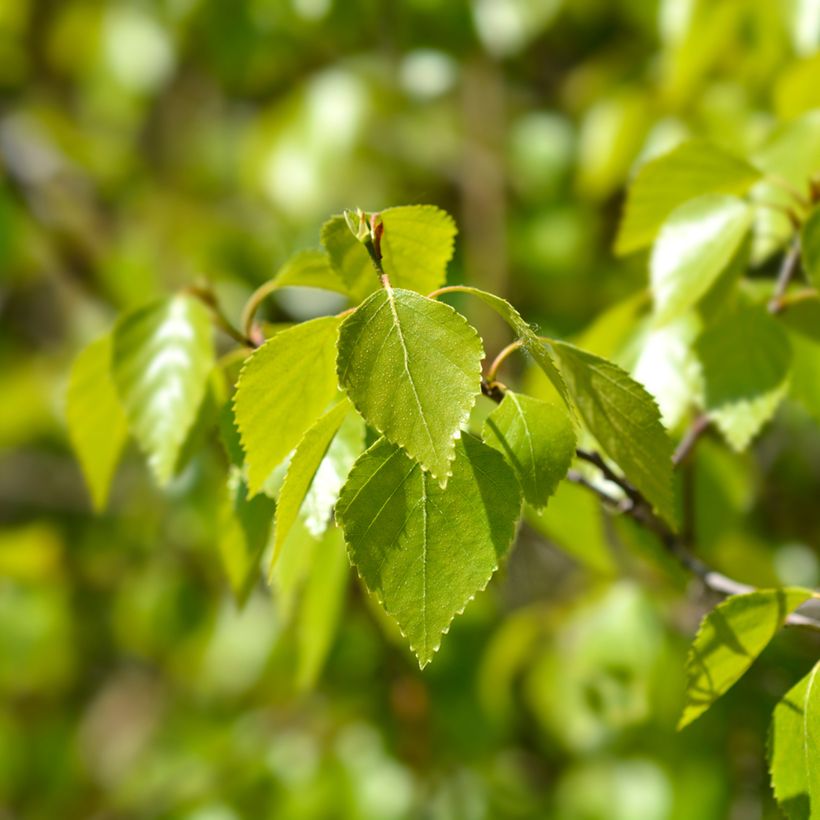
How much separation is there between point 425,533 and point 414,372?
0.08 metres

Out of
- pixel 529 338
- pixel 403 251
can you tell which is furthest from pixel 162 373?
pixel 529 338

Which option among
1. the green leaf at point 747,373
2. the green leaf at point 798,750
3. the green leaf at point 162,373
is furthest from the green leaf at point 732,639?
the green leaf at point 162,373

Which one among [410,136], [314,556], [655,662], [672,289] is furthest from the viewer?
[410,136]

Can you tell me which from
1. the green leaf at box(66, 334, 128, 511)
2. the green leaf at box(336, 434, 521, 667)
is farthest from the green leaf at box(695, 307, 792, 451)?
the green leaf at box(66, 334, 128, 511)

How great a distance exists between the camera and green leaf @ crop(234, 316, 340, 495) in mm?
559

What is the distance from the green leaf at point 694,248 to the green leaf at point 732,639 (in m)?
0.21

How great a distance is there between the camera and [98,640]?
2521 mm

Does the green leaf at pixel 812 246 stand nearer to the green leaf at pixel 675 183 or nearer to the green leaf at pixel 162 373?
the green leaf at pixel 675 183

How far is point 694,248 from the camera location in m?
0.72

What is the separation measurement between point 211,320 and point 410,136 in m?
1.49

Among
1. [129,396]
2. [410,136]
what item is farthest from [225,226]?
[129,396]

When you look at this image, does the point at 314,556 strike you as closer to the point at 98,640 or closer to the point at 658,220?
the point at 658,220

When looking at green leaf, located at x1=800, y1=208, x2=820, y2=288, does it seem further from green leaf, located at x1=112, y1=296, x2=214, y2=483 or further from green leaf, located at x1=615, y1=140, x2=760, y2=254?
green leaf, located at x1=112, y1=296, x2=214, y2=483

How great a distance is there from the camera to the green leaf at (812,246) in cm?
67
